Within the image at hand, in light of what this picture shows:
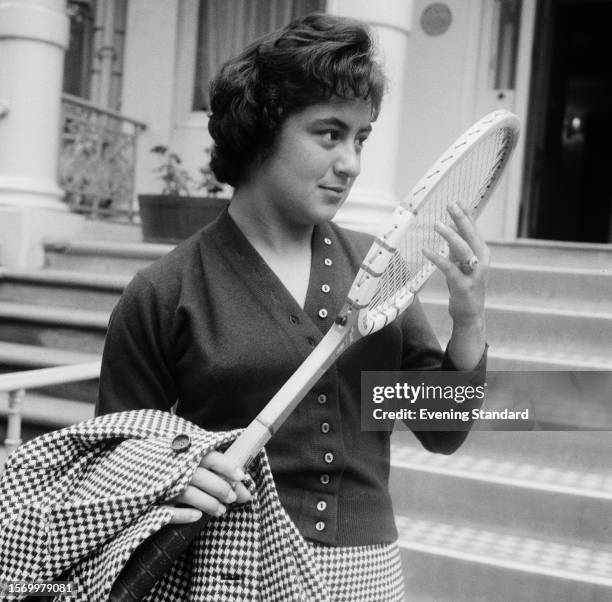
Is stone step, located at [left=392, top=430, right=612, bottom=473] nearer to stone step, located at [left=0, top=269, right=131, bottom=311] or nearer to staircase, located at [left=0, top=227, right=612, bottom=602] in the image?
staircase, located at [left=0, top=227, right=612, bottom=602]

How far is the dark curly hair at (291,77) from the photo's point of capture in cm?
121

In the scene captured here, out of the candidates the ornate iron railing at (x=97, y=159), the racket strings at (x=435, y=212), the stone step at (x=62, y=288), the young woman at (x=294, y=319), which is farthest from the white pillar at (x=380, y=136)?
the young woman at (x=294, y=319)

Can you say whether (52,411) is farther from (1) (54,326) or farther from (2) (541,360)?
(2) (541,360)

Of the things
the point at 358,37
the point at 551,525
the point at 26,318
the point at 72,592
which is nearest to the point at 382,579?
the point at 72,592

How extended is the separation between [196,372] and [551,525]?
7.69 feet

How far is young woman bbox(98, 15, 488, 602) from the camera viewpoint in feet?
3.99

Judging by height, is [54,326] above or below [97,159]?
below

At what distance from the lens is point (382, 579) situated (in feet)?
4.26

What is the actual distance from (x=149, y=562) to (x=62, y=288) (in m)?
4.16

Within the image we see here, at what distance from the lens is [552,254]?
4.87m

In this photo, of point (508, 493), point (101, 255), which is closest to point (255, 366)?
point (508, 493)

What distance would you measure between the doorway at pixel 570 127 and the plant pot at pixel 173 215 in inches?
106

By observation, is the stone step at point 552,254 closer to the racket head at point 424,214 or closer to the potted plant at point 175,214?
the potted plant at point 175,214

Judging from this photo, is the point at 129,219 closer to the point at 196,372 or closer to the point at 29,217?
the point at 29,217
